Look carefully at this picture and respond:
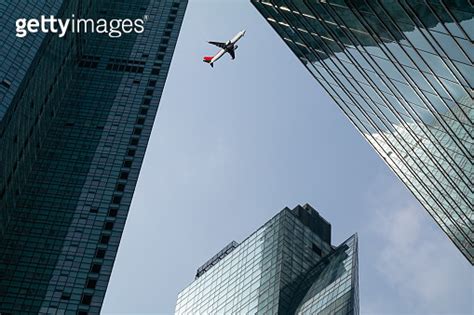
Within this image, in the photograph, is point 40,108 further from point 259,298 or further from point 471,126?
point 471,126

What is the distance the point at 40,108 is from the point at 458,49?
85641mm


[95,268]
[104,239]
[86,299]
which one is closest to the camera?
[86,299]

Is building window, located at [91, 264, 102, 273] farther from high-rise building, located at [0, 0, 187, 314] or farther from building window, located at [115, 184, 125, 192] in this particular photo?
building window, located at [115, 184, 125, 192]

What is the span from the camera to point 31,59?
111m

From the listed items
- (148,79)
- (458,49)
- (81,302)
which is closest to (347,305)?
(81,302)

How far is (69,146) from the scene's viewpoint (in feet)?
460

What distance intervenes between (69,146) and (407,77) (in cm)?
8783

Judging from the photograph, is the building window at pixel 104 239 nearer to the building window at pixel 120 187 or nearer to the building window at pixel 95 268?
the building window at pixel 95 268

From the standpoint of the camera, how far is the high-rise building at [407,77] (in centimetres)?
5678

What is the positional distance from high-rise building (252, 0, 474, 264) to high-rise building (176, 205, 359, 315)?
5252cm

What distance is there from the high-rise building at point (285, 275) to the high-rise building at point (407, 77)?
5252 centimetres

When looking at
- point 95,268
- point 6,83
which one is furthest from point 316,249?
point 6,83

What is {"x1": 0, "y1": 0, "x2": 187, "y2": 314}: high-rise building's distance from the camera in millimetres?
111188

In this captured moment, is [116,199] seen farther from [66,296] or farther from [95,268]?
[66,296]
